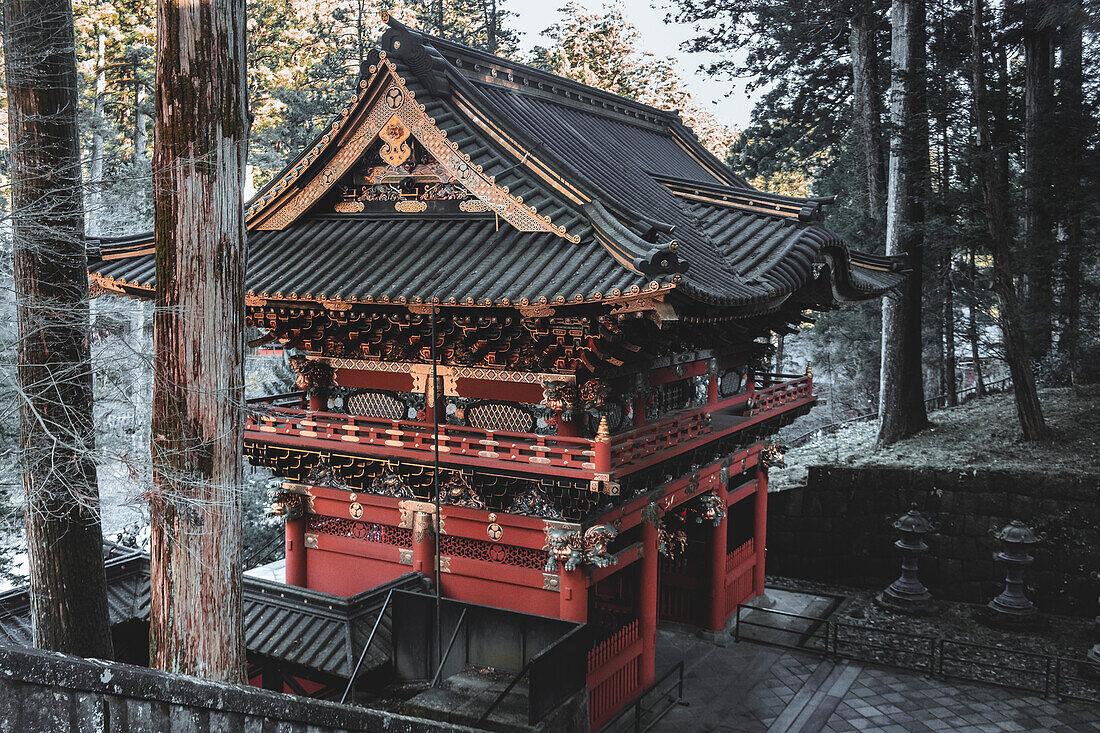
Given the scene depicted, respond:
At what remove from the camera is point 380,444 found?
10.4 metres

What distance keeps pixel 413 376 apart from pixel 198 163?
4990mm

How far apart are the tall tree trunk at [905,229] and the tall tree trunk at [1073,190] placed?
319 cm

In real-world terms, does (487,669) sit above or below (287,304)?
below

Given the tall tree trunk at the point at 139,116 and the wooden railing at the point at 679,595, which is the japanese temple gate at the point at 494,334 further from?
the tall tree trunk at the point at 139,116

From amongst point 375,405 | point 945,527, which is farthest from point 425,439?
point 945,527

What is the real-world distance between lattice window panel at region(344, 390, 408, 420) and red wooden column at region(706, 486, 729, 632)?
5.43 meters

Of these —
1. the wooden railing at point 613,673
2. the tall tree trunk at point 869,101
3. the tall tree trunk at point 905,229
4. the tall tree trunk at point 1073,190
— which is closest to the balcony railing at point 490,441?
the wooden railing at point 613,673

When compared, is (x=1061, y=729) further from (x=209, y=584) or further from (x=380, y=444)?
(x=209, y=584)

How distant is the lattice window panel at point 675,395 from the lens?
11953mm

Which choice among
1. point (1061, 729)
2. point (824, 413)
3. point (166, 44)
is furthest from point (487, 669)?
point (824, 413)

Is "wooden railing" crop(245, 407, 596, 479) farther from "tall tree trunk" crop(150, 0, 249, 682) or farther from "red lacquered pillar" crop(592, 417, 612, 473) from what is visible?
"tall tree trunk" crop(150, 0, 249, 682)

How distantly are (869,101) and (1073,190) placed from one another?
6.10 meters

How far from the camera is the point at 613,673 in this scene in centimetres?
1045

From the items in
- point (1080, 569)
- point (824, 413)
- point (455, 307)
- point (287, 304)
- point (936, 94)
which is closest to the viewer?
point (455, 307)
